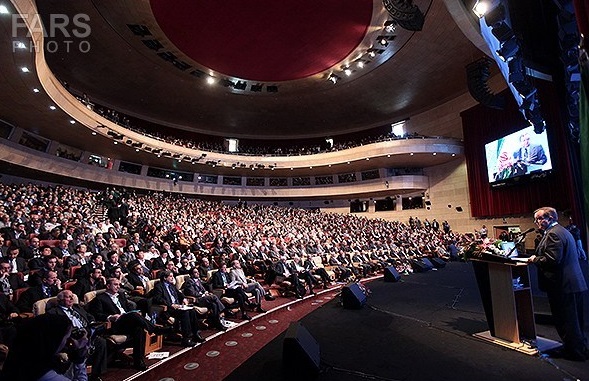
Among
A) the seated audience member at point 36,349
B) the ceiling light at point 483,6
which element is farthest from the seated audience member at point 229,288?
the ceiling light at point 483,6

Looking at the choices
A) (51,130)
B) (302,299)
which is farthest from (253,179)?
(302,299)

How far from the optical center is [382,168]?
20016 millimetres

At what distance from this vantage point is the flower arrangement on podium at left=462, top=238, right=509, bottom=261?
2797mm

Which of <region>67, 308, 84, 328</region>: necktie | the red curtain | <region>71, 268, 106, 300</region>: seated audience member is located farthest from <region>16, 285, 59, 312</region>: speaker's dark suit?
the red curtain

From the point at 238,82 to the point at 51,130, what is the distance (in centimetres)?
858

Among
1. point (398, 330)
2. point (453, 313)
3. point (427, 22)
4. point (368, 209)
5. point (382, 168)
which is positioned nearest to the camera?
point (398, 330)

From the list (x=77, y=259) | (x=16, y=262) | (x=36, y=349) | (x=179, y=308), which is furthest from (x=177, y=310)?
(x=16, y=262)

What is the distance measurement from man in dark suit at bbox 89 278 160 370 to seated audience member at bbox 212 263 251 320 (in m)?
1.48

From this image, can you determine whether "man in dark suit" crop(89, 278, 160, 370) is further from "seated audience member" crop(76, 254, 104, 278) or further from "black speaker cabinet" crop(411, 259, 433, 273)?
"black speaker cabinet" crop(411, 259, 433, 273)

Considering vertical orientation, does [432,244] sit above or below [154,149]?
below

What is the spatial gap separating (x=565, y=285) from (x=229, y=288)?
4442 millimetres

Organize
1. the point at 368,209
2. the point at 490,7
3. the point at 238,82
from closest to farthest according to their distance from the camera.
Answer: the point at 490,7
the point at 238,82
the point at 368,209

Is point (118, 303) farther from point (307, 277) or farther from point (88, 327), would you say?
point (307, 277)

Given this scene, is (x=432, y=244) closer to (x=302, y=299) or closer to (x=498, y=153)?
(x=498, y=153)
